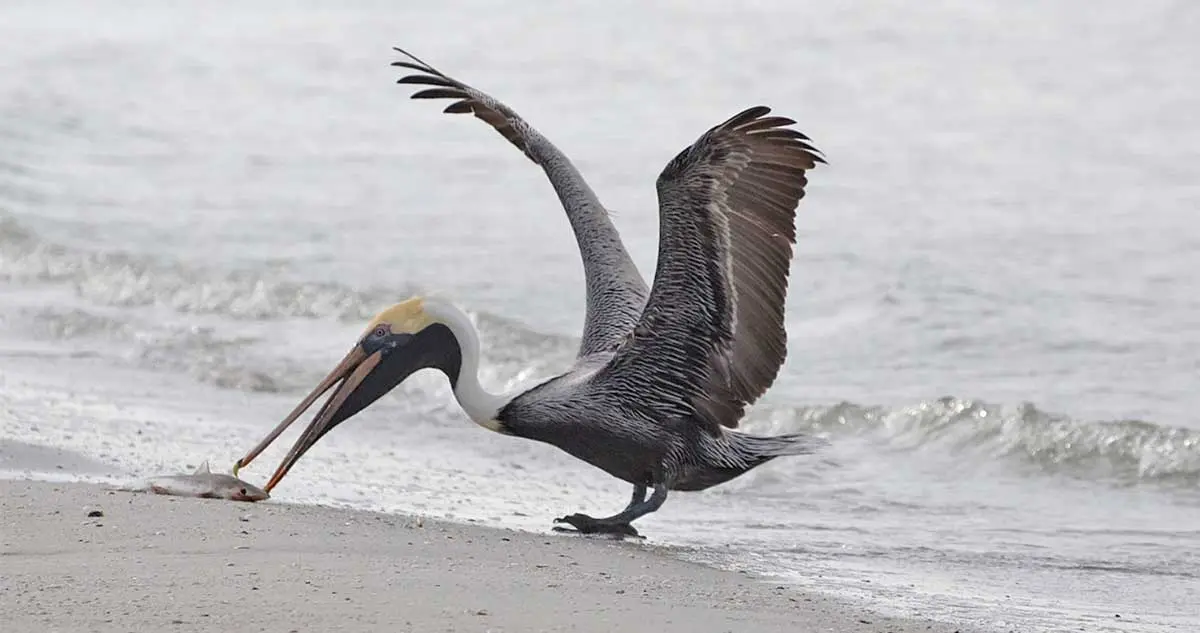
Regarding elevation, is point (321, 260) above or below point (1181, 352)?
below

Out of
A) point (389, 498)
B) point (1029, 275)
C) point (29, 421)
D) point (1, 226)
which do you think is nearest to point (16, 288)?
point (1, 226)

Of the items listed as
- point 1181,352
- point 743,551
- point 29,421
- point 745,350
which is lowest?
point 29,421

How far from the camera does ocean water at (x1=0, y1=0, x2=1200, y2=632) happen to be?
7.02 m

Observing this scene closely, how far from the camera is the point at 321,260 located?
12.2 meters

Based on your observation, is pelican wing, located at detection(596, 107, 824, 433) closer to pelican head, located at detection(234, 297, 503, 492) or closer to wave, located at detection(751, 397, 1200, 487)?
pelican head, located at detection(234, 297, 503, 492)

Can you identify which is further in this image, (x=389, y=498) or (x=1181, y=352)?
(x=1181, y=352)

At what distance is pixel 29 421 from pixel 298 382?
1.93 meters

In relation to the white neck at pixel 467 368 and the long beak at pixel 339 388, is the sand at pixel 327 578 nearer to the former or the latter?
the long beak at pixel 339 388

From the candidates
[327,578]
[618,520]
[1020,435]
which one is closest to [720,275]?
[618,520]

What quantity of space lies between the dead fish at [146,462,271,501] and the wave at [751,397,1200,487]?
336 cm

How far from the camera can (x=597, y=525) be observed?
244 inches

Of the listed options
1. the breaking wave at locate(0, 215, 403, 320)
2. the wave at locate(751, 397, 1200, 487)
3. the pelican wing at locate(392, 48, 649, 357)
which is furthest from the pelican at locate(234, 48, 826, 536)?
the breaking wave at locate(0, 215, 403, 320)

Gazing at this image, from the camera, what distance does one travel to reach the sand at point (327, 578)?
434 cm

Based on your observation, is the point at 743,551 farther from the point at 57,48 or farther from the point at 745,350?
the point at 57,48
